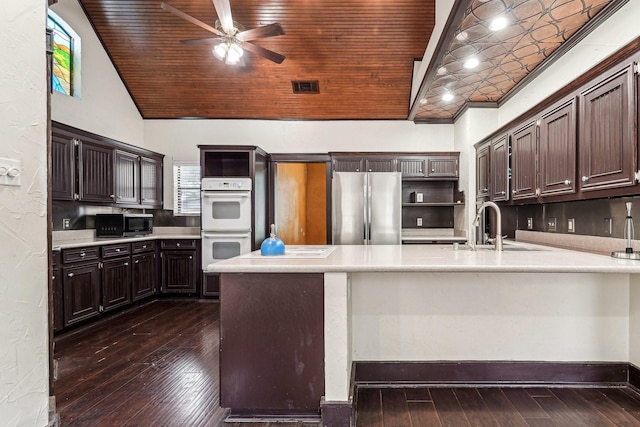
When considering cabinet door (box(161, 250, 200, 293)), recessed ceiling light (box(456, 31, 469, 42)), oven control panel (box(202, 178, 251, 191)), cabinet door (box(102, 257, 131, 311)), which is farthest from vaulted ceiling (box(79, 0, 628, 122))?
cabinet door (box(102, 257, 131, 311))

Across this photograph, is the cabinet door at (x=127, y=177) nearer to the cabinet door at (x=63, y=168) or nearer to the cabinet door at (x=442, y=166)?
the cabinet door at (x=63, y=168)

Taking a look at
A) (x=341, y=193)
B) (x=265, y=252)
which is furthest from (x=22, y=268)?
(x=341, y=193)

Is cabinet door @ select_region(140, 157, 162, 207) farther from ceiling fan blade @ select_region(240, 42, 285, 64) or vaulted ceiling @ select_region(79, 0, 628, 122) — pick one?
ceiling fan blade @ select_region(240, 42, 285, 64)

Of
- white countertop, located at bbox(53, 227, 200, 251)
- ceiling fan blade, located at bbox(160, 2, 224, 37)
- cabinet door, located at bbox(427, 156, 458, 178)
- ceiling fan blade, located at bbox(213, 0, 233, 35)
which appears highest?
ceiling fan blade, located at bbox(160, 2, 224, 37)

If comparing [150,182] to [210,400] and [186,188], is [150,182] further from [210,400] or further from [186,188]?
[210,400]

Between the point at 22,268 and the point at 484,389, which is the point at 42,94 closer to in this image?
the point at 22,268

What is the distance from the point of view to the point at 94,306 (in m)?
3.80

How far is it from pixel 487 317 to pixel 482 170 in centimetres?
276

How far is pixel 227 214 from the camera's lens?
4.85 metres

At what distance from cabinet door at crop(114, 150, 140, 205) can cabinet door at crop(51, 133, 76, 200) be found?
68 cm

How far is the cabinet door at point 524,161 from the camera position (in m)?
3.16

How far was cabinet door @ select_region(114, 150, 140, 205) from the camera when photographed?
Result: 448 cm

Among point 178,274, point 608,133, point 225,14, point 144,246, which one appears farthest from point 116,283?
point 608,133

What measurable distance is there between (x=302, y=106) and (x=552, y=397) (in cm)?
482
